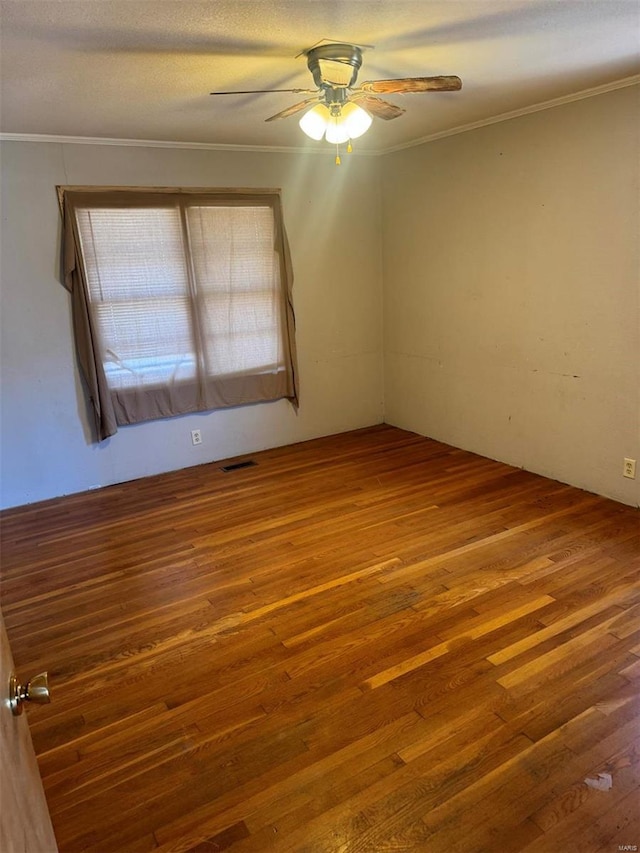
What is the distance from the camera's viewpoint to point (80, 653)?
2393 mm

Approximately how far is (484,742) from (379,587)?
98 cm

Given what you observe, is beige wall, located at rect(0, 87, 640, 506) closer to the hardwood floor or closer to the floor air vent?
the floor air vent

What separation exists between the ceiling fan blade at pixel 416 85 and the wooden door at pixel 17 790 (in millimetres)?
2302

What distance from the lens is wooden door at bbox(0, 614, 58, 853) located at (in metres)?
0.82

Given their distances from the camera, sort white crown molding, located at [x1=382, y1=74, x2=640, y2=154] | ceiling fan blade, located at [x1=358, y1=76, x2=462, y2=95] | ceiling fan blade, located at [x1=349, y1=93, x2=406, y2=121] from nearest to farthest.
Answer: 1. ceiling fan blade, located at [x1=358, y1=76, x2=462, y2=95]
2. ceiling fan blade, located at [x1=349, y1=93, x2=406, y2=121]
3. white crown molding, located at [x1=382, y1=74, x2=640, y2=154]

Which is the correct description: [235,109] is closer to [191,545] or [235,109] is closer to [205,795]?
[191,545]

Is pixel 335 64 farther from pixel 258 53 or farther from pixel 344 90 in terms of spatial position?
pixel 258 53

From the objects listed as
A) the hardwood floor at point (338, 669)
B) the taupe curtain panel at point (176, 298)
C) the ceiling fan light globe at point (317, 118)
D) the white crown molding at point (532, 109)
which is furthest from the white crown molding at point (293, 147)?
the hardwood floor at point (338, 669)

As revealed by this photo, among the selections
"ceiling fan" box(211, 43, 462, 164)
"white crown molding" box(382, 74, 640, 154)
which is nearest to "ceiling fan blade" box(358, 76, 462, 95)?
"ceiling fan" box(211, 43, 462, 164)

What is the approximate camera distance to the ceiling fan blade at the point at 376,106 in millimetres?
2482

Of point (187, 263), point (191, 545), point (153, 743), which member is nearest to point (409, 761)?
point (153, 743)

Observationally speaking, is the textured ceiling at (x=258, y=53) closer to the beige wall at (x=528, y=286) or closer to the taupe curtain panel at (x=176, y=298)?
the beige wall at (x=528, y=286)

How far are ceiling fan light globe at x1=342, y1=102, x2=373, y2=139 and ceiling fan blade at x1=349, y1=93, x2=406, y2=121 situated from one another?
3 cm

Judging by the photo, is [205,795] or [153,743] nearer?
[205,795]
